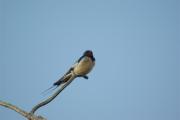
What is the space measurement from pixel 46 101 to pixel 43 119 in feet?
0.28

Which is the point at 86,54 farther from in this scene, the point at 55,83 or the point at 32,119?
the point at 32,119

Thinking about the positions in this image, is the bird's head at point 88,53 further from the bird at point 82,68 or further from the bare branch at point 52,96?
the bare branch at point 52,96

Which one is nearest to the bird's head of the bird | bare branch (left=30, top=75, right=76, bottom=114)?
the bird

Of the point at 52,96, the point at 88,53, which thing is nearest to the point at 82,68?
the point at 88,53

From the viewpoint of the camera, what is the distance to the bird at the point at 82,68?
4.99ft

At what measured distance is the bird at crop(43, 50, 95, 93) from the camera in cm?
152

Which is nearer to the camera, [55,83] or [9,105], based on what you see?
[55,83]

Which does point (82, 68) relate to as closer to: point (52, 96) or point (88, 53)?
point (88, 53)

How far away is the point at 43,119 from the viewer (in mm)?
1527

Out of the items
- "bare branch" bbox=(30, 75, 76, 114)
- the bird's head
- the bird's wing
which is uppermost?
the bird's head

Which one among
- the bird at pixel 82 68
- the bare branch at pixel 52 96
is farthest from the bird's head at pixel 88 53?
the bare branch at pixel 52 96

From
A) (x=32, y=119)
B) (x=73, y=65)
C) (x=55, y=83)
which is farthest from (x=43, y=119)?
(x=73, y=65)

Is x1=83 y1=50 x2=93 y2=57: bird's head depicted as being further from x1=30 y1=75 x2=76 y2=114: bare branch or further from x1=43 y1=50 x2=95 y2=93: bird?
x1=30 y1=75 x2=76 y2=114: bare branch

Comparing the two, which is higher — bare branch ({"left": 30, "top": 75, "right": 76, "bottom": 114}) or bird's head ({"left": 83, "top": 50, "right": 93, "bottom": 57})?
bird's head ({"left": 83, "top": 50, "right": 93, "bottom": 57})
